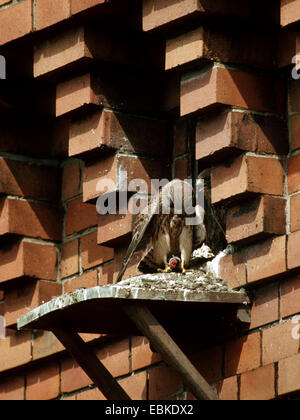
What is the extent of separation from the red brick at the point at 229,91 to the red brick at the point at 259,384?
47.0 inches

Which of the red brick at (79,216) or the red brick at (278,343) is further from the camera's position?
the red brick at (79,216)

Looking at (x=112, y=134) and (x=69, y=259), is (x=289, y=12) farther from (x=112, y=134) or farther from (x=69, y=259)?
(x=69, y=259)

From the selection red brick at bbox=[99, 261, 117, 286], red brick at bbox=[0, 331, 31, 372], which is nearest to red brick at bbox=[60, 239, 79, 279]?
red brick at bbox=[99, 261, 117, 286]

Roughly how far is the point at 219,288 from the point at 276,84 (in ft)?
3.20

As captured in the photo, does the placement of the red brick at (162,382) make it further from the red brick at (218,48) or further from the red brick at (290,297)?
the red brick at (218,48)

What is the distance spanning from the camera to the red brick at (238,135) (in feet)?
32.0

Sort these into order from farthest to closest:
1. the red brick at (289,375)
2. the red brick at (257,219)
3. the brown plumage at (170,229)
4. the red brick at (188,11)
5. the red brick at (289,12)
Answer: the brown plumage at (170,229), the red brick at (188,11), the red brick at (257,219), the red brick at (289,12), the red brick at (289,375)

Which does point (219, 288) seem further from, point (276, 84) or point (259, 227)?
point (276, 84)

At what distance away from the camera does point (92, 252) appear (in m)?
10.8

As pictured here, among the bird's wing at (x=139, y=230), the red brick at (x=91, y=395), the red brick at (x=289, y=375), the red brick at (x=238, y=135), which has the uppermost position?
the red brick at (x=238, y=135)

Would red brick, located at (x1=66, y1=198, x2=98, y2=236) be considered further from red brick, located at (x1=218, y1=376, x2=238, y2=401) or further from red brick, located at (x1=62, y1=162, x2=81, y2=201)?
red brick, located at (x1=218, y1=376, x2=238, y2=401)

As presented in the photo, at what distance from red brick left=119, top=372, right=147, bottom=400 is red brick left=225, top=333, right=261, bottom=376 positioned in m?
0.59

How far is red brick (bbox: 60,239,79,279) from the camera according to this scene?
429 inches

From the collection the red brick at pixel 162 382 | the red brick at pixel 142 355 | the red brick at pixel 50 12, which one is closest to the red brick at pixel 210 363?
the red brick at pixel 162 382
